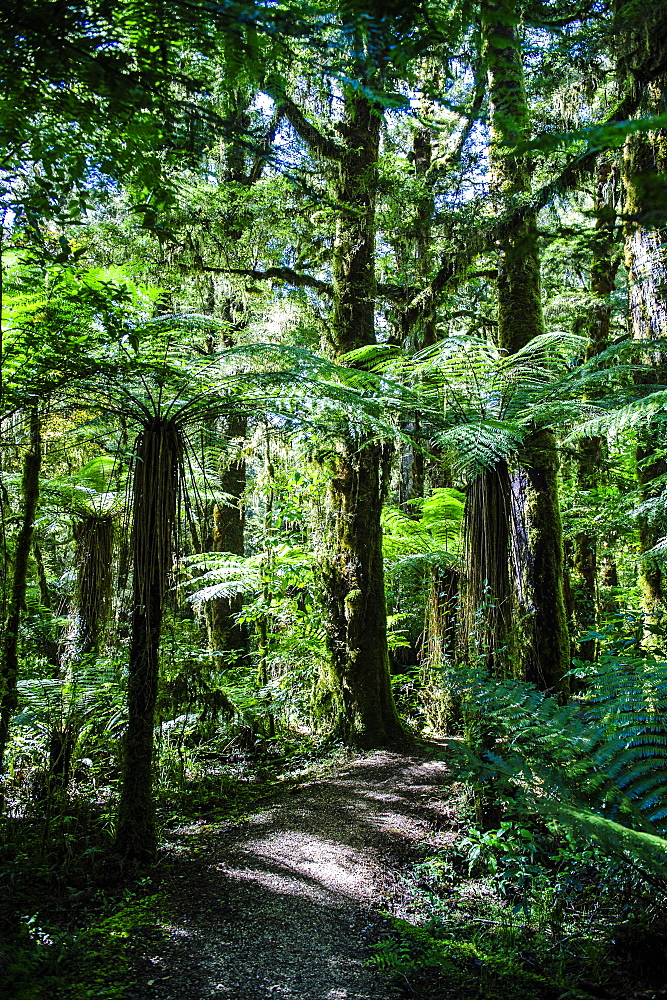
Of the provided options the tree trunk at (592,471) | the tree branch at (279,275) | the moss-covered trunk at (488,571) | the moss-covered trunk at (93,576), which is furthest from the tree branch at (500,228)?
the moss-covered trunk at (93,576)

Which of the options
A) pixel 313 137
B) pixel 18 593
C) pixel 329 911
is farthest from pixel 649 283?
pixel 18 593

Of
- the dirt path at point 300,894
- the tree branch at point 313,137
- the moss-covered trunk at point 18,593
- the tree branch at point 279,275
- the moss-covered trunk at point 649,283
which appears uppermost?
the tree branch at point 313,137

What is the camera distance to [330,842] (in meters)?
3.89

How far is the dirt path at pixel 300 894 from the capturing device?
8.30ft

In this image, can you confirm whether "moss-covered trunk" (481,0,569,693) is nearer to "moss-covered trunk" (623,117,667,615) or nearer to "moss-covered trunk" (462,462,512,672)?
"moss-covered trunk" (462,462,512,672)

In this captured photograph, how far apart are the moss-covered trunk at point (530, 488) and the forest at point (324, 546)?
4 centimetres

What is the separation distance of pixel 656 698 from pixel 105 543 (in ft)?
19.5

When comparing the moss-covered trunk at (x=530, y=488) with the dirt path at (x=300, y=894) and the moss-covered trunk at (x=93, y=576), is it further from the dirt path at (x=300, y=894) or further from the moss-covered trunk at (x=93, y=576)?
the moss-covered trunk at (x=93, y=576)

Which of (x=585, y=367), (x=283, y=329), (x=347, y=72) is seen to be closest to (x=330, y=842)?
(x=585, y=367)

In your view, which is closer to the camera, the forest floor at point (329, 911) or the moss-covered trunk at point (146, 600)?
the forest floor at point (329, 911)

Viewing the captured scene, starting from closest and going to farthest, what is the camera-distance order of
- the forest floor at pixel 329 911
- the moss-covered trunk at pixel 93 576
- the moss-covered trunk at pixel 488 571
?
the forest floor at pixel 329 911 < the moss-covered trunk at pixel 488 571 < the moss-covered trunk at pixel 93 576

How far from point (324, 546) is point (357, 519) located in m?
0.44

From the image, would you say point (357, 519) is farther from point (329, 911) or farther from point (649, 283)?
point (329, 911)

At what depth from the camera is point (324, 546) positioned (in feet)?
20.7
